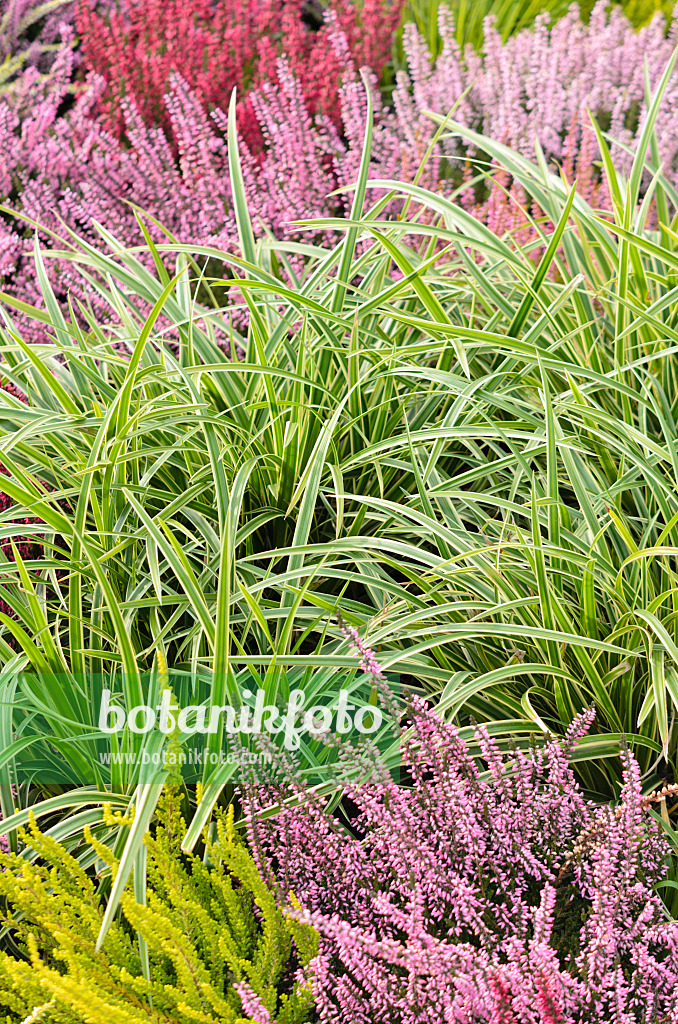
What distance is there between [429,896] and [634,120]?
3054mm

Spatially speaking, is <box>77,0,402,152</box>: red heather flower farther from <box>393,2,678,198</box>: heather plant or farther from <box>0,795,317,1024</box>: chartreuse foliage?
<box>0,795,317,1024</box>: chartreuse foliage

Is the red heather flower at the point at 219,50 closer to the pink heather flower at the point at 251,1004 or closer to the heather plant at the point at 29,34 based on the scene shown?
the heather plant at the point at 29,34

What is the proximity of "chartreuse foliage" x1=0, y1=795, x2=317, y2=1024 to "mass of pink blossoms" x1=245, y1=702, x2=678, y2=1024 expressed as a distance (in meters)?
0.06

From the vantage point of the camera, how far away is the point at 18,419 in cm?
166

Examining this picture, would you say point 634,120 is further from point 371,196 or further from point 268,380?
point 268,380

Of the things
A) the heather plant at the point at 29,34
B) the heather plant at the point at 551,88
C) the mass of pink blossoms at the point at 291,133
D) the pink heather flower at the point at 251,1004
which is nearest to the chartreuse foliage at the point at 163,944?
the pink heather flower at the point at 251,1004

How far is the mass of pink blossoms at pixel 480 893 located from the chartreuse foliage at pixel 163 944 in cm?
6

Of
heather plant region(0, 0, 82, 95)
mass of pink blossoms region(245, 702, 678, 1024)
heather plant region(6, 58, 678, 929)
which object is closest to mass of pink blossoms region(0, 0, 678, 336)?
heather plant region(0, 0, 82, 95)

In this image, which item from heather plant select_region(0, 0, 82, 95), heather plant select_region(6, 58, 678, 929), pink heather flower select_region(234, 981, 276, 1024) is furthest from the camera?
heather plant select_region(0, 0, 82, 95)

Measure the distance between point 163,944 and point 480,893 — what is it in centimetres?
42

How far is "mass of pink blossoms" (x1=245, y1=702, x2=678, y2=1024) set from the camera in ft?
3.12

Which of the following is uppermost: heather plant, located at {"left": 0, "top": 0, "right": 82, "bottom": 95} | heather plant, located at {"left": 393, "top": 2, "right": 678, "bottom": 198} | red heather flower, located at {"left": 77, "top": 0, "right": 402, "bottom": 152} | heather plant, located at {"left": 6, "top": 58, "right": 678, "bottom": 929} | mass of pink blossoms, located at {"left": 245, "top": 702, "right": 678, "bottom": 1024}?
heather plant, located at {"left": 0, "top": 0, "right": 82, "bottom": 95}

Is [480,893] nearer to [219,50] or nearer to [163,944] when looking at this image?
[163,944]

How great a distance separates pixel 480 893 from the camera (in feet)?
3.62
